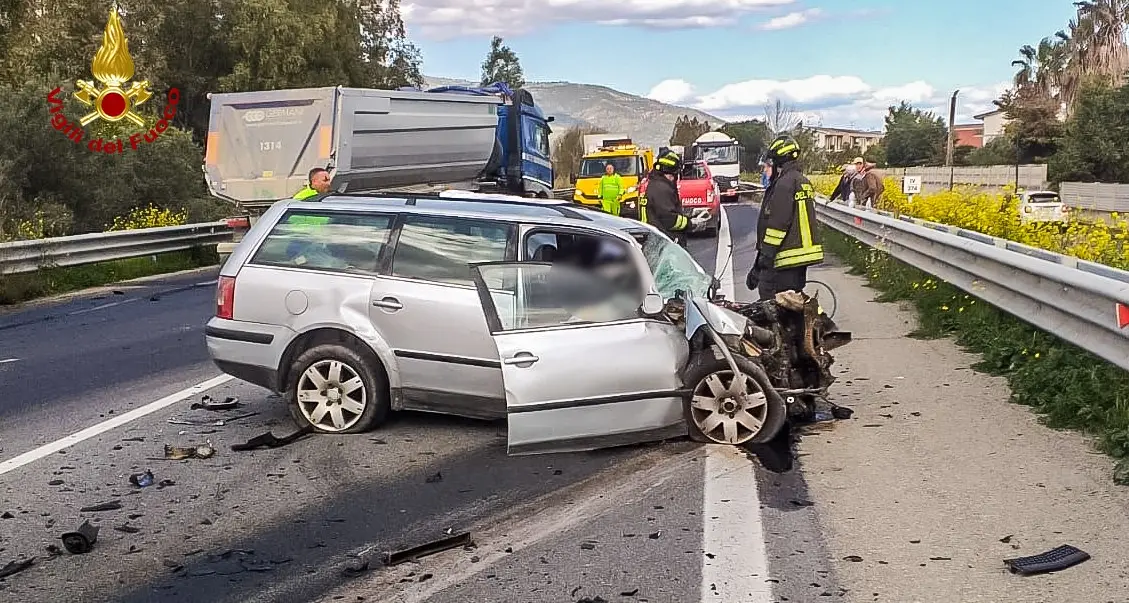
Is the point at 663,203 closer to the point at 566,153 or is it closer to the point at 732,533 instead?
the point at 732,533

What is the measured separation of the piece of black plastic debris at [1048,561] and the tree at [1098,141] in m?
53.7

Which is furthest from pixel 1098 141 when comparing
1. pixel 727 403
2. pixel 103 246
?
pixel 727 403

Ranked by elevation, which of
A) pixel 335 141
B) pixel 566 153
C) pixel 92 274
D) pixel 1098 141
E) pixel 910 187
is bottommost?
pixel 92 274

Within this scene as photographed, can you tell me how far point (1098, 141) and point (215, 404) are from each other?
5497 cm

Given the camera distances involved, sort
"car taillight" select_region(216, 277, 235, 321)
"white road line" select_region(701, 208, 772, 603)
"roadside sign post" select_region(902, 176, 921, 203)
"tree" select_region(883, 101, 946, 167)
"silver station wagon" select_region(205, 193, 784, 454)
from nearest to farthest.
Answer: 1. "white road line" select_region(701, 208, 772, 603)
2. "silver station wagon" select_region(205, 193, 784, 454)
3. "car taillight" select_region(216, 277, 235, 321)
4. "roadside sign post" select_region(902, 176, 921, 203)
5. "tree" select_region(883, 101, 946, 167)

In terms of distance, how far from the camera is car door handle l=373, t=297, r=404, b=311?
675cm

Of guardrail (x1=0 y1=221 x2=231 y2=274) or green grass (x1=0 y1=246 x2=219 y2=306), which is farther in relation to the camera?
guardrail (x1=0 y1=221 x2=231 y2=274)

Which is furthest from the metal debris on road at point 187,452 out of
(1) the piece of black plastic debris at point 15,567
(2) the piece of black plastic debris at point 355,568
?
(2) the piece of black plastic debris at point 355,568

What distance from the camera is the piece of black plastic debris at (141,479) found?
19.1 ft

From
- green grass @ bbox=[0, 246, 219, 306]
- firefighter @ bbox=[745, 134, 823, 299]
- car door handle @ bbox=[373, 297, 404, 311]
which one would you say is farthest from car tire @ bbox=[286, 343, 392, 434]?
green grass @ bbox=[0, 246, 219, 306]

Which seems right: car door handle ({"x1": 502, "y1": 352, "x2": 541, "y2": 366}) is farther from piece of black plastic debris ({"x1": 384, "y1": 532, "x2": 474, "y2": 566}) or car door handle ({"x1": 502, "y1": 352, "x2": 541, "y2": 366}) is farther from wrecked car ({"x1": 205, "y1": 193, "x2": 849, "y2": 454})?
piece of black plastic debris ({"x1": 384, "y1": 532, "x2": 474, "y2": 566})

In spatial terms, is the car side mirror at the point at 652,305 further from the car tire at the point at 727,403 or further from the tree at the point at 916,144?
the tree at the point at 916,144

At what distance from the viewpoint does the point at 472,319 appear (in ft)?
21.5

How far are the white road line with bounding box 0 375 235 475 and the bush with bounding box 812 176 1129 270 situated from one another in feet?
23.6
